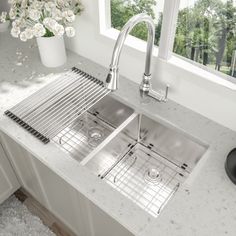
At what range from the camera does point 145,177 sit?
4.42 feet

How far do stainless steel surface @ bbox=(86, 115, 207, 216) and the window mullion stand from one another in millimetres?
316

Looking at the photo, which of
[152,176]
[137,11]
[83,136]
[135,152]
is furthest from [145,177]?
[137,11]

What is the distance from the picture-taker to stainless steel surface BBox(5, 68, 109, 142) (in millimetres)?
1282

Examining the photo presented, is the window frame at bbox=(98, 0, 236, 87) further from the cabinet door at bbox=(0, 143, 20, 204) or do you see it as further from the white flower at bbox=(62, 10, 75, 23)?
the cabinet door at bbox=(0, 143, 20, 204)

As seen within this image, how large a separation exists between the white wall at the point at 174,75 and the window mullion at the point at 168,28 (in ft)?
0.15

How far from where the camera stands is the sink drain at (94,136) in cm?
146

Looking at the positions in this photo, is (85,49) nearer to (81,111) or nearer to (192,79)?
(81,111)

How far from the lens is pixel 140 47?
1.39 m

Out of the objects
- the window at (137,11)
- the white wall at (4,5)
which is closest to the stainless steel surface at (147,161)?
the window at (137,11)

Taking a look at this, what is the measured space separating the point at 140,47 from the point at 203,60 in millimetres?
304

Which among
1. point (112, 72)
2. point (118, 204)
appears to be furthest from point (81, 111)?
point (118, 204)

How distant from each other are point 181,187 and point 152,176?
0.94ft

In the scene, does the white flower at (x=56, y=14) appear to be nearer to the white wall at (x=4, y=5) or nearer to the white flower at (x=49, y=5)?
the white flower at (x=49, y=5)

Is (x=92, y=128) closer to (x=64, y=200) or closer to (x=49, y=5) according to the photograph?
(x=64, y=200)
